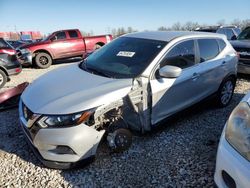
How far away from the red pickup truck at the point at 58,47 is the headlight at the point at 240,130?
10.9 metres

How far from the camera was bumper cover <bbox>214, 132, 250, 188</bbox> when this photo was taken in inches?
78.7

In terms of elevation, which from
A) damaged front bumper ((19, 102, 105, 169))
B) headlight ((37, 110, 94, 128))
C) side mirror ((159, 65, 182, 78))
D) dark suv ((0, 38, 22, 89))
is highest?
side mirror ((159, 65, 182, 78))

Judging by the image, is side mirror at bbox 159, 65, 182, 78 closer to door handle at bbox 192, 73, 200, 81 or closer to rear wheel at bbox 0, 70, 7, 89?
door handle at bbox 192, 73, 200, 81

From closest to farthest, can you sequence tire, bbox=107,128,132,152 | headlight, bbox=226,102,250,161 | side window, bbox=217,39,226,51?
headlight, bbox=226,102,250,161 < tire, bbox=107,128,132,152 < side window, bbox=217,39,226,51

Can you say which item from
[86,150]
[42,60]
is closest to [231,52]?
[86,150]

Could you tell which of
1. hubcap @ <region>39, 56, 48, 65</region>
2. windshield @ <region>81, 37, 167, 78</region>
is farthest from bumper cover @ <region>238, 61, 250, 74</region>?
hubcap @ <region>39, 56, 48, 65</region>

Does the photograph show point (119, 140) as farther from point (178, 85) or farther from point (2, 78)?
point (2, 78)

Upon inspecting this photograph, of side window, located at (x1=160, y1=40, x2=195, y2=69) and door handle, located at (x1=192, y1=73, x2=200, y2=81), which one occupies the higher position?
side window, located at (x1=160, y1=40, x2=195, y2=69)

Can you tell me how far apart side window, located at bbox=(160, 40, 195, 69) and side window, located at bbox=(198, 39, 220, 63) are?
0.26 metres

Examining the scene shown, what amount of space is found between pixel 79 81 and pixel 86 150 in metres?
1.02

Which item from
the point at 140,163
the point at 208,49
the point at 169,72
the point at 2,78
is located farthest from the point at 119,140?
the point at 2,78

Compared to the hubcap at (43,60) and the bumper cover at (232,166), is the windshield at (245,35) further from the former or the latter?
the hubcap at (43,60)

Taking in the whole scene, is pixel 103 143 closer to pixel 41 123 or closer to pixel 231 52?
pixel 41 123

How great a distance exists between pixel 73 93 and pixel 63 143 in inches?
25.6
